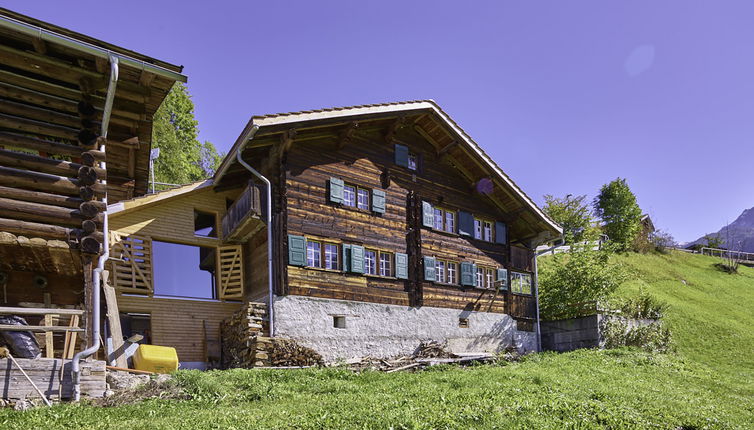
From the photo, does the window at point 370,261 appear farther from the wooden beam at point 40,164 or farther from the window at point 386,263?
the wooden beam at point 40,164

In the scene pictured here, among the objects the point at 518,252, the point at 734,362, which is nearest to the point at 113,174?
the point at 518,252

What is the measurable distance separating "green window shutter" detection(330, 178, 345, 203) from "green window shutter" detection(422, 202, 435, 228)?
4.15m

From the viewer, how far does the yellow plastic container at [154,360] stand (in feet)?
49.0

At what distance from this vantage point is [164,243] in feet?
65.4

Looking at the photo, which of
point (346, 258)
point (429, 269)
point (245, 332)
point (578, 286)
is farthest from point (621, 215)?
point (245, 332)

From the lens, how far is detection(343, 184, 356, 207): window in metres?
20.8

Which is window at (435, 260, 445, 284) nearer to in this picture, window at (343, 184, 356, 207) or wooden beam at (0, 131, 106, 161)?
window at (343, 184, 356, 207)

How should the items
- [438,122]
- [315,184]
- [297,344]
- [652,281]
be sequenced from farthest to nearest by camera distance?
[652,281] → [438,122] → [315,184] → [297,344]

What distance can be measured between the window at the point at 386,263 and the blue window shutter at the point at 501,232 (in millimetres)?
6828

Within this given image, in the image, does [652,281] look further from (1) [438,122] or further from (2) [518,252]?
(1) [438,122]

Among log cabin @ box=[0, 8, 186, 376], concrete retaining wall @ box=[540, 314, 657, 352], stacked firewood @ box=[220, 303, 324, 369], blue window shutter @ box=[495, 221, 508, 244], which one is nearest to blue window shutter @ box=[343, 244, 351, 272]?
stacked firewood @ box=[220, 303, 324, 369]

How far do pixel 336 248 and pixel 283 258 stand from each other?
7.95ft

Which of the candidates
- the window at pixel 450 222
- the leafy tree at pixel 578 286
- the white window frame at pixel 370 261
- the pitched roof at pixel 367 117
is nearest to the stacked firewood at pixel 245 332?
the white window frame at pixel 370 261

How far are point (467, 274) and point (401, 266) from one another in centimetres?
380
